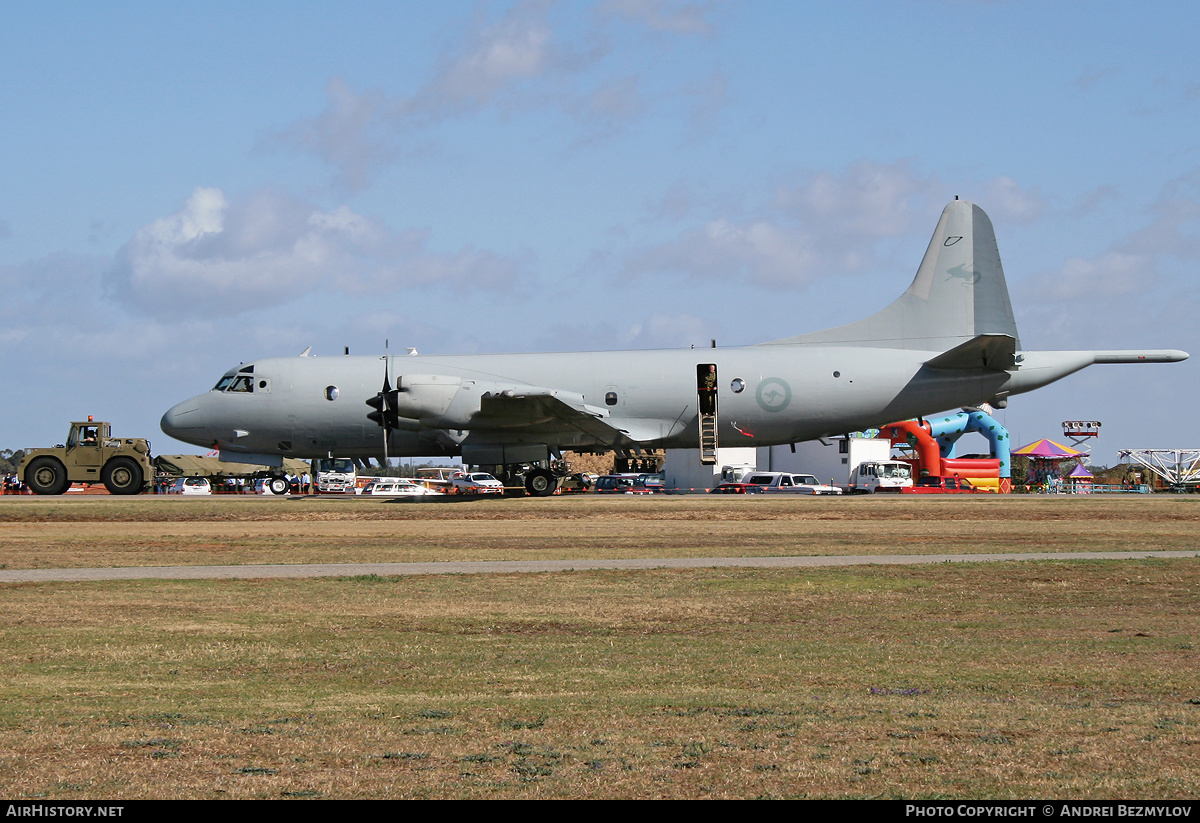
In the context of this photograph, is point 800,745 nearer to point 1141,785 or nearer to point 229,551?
point 1141,785

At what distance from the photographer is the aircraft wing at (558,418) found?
104ft

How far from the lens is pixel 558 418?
33281 mm

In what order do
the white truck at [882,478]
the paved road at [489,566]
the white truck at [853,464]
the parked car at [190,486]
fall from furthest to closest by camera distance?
1. the parked car at [190,486]
2. the white truck at [853,464]
3. the white truck at [882,478]
4. the paved road at [489,566]

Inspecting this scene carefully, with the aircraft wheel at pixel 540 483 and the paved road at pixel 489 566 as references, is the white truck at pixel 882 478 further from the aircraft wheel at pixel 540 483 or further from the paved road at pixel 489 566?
the paved road at pixel 489 566

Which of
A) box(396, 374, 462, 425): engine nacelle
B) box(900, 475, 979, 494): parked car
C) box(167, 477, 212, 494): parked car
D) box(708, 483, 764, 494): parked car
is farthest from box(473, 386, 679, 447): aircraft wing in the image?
box(167, 477, 212, 494): parked car

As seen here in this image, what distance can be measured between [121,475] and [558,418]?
57.7 ft

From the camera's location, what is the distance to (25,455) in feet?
133

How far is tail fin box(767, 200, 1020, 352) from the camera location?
3444 centimetres

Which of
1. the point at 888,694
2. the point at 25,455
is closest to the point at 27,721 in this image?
the point at 888,694

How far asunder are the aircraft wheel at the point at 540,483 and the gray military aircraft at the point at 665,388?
1.9 inches

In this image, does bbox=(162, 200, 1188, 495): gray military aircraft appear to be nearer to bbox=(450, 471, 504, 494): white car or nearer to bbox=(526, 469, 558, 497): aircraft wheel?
bbox=(526, 469, 558, 497): aircraft wheel

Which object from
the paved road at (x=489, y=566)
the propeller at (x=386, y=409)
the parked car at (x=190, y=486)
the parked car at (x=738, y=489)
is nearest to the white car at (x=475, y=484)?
the parked car at (x=738, y=489)

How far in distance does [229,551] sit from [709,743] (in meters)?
17.5

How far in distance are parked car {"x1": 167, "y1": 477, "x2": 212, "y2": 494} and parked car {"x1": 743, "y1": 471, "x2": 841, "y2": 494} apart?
28.7m
